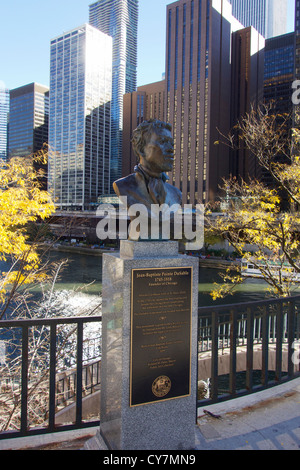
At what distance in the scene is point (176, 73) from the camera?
96625 mm

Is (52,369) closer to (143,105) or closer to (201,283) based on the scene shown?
(201,283)

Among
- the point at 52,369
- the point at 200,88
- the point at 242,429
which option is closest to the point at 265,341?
the point at 242,429

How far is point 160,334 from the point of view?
3051 millimetres

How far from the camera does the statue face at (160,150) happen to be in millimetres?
3293

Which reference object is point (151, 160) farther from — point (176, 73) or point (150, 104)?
point (150, 104)

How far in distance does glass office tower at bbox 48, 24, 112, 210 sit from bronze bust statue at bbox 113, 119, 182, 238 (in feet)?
246

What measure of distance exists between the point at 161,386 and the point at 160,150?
7.18 feet

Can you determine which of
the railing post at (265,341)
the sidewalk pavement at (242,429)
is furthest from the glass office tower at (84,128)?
the sidewalk pavement at (242,429)

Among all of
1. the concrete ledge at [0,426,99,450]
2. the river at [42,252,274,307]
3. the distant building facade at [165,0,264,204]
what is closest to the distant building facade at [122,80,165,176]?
the distant building facade at [165,0,264,204]

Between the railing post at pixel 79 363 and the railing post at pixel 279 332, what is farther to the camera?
the railing post at pixel 279 332

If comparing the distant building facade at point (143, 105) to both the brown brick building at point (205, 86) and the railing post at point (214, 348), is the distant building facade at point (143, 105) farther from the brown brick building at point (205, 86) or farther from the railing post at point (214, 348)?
the railing post at point (214, 348)

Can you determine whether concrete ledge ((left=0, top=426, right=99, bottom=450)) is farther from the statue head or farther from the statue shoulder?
the statue head

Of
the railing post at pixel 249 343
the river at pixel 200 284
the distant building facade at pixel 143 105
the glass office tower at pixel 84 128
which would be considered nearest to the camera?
the railing post at pixel 249 343

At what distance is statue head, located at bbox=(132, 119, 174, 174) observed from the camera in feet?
10.8
